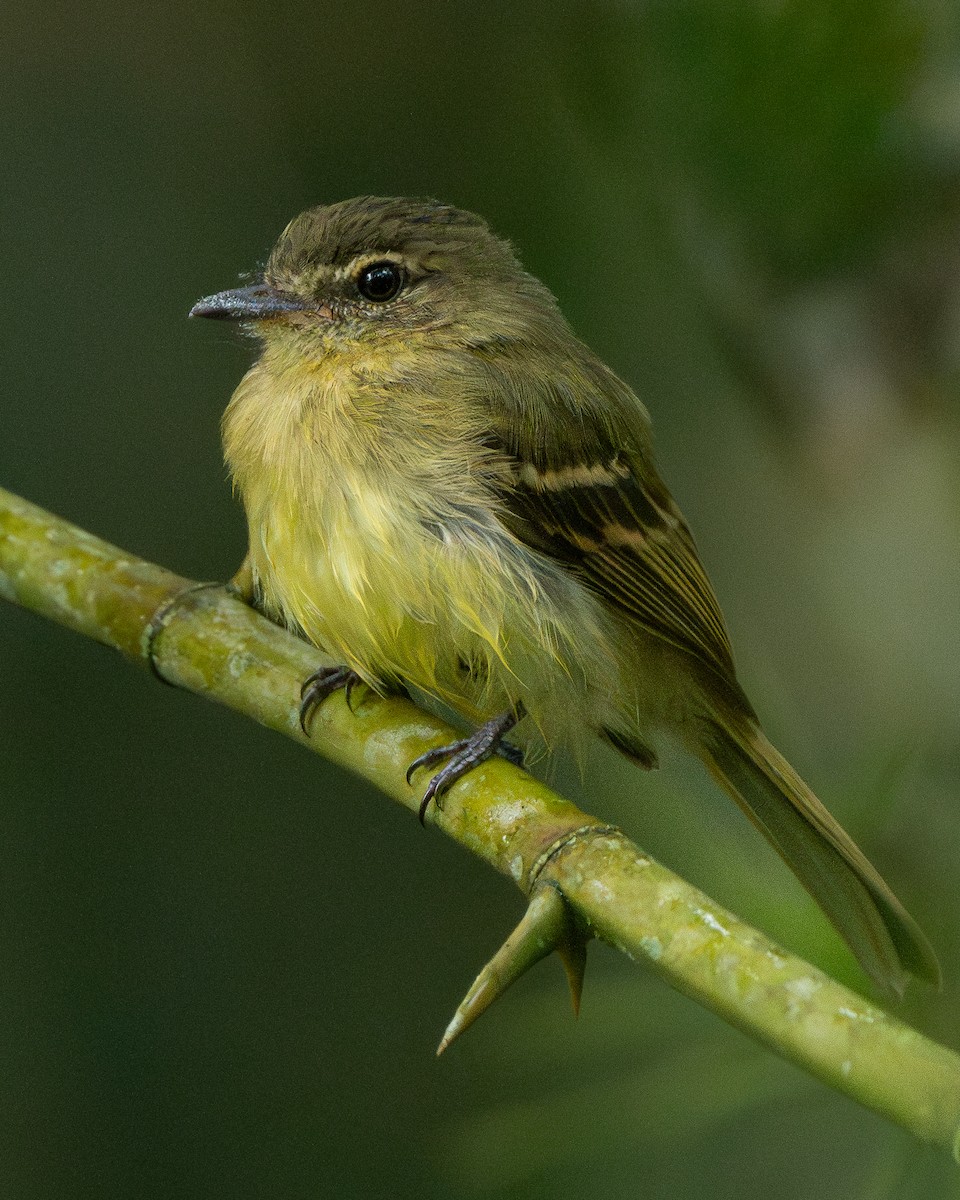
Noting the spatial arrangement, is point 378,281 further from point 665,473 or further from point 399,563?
point 665,473

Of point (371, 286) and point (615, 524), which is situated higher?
point (371, 286)

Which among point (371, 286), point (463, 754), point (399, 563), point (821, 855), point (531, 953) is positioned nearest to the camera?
point (531, 953)

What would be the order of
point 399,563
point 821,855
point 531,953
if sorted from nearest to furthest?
point 531,953, point 399,563, point 821,855

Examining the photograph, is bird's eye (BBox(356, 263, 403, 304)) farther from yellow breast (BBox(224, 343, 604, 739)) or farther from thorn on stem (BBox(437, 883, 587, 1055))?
thorn on stem (BBox(437, 883, 587, 1055))

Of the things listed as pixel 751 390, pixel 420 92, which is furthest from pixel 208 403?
pixel 751 390

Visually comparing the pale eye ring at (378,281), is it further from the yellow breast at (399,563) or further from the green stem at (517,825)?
the green stem at (517,825)

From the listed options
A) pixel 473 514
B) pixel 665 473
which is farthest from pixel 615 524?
pixel 665 473

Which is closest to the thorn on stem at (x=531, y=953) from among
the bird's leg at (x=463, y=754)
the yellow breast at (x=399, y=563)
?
the bird's leg at (x=463, y=754)
